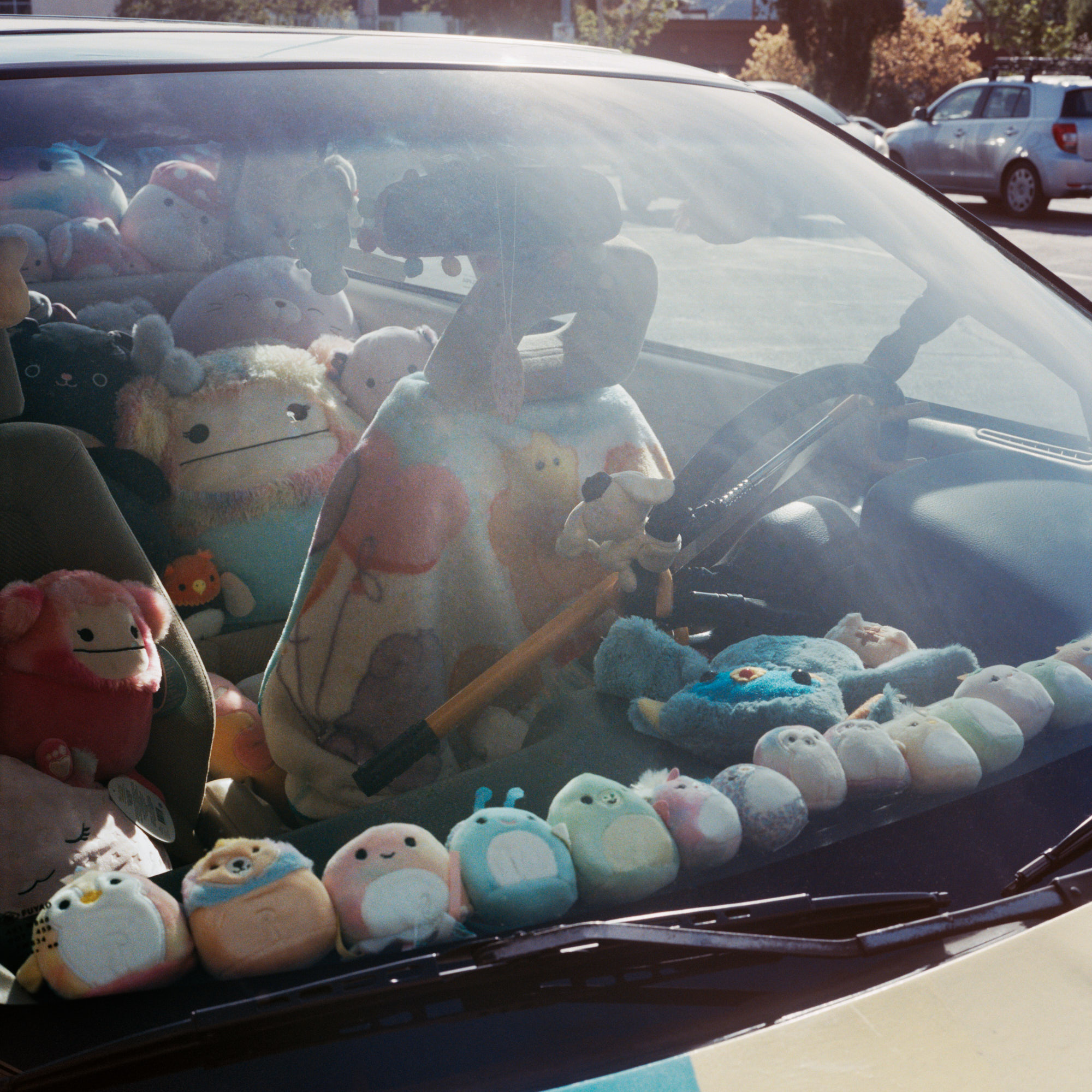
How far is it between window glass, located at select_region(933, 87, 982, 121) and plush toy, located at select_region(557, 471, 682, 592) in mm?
14474

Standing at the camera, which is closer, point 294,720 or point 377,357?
point 294,720

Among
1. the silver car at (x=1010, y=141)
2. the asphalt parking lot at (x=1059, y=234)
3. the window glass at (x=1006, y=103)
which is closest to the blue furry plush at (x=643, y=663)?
the asphalt parking lot at (x=1059, y=234)

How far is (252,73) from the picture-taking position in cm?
143

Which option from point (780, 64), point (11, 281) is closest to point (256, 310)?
point (11, 281)

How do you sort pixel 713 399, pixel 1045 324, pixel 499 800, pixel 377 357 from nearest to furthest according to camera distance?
pixel 499 800, pixel 1045 324, pixel 377 357, pixel 713 399

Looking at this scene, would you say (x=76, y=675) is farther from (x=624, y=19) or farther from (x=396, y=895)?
(x=624, y=19)

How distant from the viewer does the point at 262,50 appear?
4.93 ft

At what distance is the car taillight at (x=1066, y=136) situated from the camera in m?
12.9

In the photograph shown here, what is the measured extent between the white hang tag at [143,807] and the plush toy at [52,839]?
0.4 inches

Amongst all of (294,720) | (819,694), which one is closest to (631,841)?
(819,694)

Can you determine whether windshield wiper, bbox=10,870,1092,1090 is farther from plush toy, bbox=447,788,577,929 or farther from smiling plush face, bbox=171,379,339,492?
smiling plush face, bbox=171,379,339,492

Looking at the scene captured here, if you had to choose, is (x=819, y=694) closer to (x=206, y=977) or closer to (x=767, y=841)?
(x=767, y=841)

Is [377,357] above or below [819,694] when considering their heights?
above

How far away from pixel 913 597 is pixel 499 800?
2.19ft
